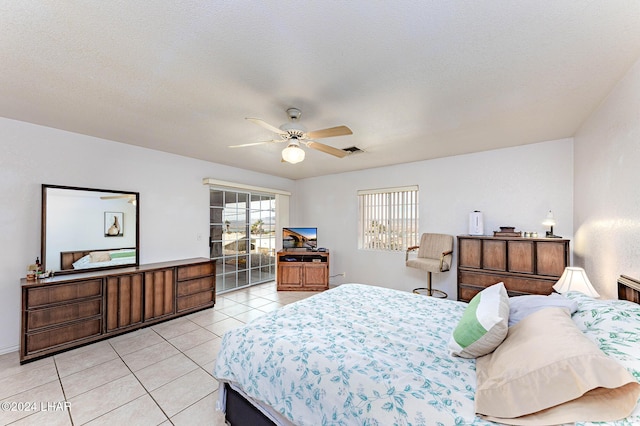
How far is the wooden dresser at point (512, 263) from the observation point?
3.05m

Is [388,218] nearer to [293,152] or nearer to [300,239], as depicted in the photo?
[300,239]

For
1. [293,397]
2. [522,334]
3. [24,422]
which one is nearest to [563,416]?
[522,334]

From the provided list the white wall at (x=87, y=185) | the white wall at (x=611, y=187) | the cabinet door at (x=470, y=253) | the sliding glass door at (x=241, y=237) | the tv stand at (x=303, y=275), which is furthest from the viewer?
the tv stand at (x=303, y=275)

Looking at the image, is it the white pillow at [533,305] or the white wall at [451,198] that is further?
the white wall at [451,198]

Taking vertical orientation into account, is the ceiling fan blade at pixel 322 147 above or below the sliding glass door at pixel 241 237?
above

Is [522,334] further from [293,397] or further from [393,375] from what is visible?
[293,397]

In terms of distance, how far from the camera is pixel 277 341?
1.58 meters

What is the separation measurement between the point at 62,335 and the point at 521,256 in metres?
5.41

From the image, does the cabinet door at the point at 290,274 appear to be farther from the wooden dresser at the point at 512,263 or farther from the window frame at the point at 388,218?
the wooden dresser at the point at 512,263

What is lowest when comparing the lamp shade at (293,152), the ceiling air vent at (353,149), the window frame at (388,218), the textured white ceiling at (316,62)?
the window frame at (388,218)

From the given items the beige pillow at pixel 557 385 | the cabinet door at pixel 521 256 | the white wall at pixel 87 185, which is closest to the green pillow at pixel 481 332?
the beige pillow at pixel 557 385

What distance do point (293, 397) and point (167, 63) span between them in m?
2.26

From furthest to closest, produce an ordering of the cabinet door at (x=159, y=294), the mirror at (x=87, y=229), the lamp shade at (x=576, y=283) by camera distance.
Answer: the cabinet door at (x=159, y=294) < the mirror at (x=87, y=229) < the lamp shade at (x=576, y=283)

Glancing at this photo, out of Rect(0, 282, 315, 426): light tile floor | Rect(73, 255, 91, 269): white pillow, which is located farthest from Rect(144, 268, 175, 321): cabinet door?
Rect(73, 255, 91, 269): white pillow
